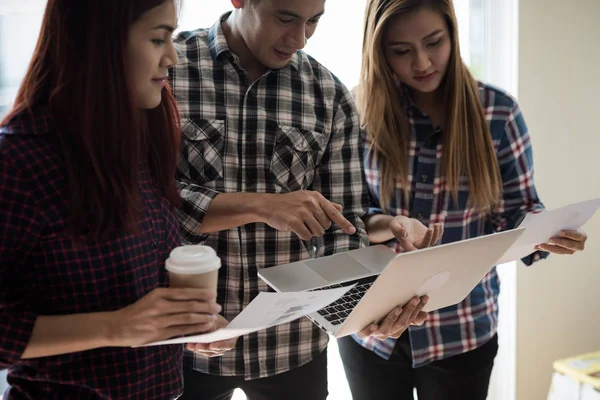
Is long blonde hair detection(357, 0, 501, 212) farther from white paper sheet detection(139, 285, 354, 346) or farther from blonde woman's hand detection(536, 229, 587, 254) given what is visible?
white paper sheet detection(139, 285, 354, 346)

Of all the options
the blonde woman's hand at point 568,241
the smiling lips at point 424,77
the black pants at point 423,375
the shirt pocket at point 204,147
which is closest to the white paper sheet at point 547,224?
the blonde woman's hand at point 568,241

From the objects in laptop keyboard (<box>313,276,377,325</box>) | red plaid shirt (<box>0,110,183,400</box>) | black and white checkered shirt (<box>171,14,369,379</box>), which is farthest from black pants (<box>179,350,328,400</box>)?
red plaid shirt (<box>0,110,183,400</box>)

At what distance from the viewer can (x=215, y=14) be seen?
6.79ft

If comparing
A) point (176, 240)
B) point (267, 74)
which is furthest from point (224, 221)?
point (267, 74)

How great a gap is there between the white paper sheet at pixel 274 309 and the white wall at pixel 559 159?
1694mm

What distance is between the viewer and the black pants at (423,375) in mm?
1614

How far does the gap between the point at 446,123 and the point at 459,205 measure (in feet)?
0.70

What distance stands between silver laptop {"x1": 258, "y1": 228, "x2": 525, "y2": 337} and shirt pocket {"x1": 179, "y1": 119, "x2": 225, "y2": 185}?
→ 0.86ft

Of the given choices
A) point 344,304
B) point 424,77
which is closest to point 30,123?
point 344,304

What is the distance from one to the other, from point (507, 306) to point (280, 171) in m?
1.52

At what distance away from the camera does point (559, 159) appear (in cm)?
255

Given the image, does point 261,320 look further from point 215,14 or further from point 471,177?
point 215,14

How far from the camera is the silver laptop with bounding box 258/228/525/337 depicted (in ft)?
3.62

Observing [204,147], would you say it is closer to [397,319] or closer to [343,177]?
[343,177]
